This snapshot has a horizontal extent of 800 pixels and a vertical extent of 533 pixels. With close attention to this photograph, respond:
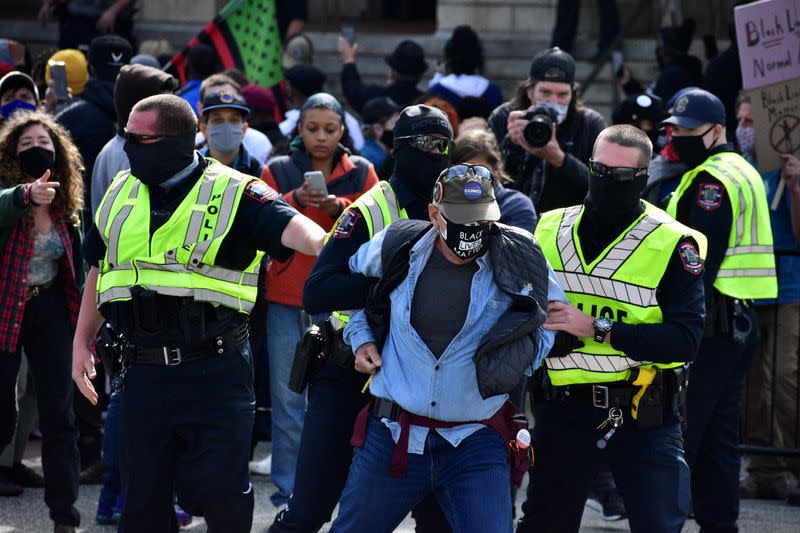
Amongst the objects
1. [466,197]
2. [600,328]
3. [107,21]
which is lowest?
[600,328]

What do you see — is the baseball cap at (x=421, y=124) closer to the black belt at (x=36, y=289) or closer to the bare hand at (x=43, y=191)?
the bare hand at (x=43, y=191)

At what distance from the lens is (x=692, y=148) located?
675 cm

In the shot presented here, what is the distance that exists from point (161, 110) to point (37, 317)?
1.88 meters

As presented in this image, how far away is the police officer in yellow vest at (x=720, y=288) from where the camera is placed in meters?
6.45

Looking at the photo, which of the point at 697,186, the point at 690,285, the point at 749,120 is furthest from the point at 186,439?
the point at 749,120

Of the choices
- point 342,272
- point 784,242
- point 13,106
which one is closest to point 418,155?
point 342,272

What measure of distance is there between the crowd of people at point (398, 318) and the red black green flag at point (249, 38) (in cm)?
331

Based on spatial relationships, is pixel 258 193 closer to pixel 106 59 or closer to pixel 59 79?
pixel 106 59

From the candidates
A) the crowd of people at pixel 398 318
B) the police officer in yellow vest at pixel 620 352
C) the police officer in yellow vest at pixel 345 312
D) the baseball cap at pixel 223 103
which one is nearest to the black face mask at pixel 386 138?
the baseball cap at pixel 223 103

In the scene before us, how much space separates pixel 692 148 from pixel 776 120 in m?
1.49

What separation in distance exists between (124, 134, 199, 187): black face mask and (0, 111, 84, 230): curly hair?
1464 millimetres

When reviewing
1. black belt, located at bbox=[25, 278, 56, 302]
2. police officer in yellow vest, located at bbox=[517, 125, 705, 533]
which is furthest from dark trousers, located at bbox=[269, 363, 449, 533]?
black belt, located at bbox=[25, 278, 56, 302]

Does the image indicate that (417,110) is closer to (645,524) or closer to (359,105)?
(645,524)

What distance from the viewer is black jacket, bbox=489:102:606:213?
7340 mm
